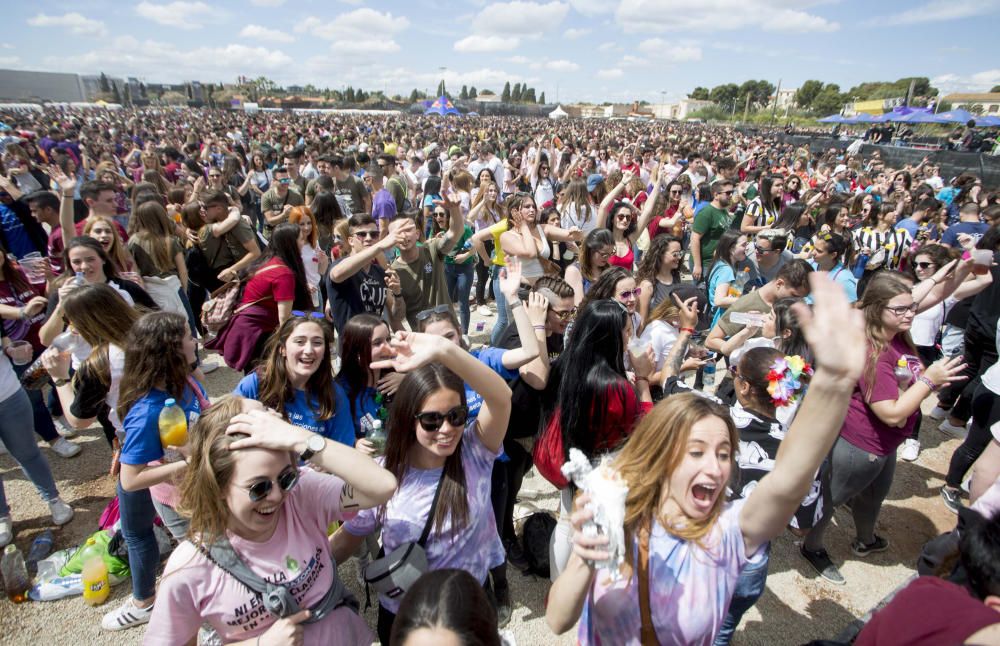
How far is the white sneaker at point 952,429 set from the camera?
4.75 metres

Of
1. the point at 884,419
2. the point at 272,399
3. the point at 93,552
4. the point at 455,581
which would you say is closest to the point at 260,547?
the point at 455,581

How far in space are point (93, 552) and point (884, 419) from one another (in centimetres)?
474

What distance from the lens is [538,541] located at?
312 cm

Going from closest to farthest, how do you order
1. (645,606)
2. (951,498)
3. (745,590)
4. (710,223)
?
(645,606), (745,590), (951,498), (710,223)

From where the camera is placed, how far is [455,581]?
54.3 inches

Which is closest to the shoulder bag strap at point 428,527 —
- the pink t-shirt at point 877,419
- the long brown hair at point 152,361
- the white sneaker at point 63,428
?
the long brown hair at point 152,361

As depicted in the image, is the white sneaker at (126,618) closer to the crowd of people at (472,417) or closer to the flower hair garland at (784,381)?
the crowd of people at (472,417)

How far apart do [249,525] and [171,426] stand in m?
0.87

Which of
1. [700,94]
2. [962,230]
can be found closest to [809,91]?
[700,94]

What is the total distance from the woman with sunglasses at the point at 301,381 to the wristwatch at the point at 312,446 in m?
0.92

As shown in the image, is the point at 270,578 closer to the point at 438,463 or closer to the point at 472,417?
the point at 438,463

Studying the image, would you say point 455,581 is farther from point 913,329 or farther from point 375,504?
point 913,329

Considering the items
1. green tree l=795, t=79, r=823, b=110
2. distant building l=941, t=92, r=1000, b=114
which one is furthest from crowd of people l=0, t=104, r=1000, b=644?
green tree l=795, t=79, r=823, b=110

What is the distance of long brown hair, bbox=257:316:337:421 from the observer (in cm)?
251
